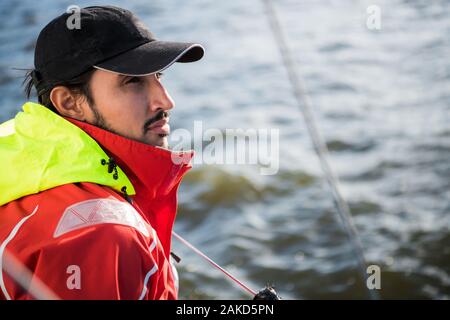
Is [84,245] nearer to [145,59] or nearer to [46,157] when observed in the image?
[46,157]

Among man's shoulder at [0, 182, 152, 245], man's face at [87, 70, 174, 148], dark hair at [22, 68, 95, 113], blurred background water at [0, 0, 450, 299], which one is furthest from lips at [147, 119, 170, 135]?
blurred background water at [0, 0, 450, 299]

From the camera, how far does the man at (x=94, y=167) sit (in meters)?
2.08

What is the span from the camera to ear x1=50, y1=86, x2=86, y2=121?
105 inches

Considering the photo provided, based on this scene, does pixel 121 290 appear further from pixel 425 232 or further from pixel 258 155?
pixel 258 155

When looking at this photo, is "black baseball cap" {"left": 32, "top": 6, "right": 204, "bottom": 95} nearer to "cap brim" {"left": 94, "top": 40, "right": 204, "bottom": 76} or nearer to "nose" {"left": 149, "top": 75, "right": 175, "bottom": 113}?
"cap brim" {"left": 94, "top": 40, "right": 204, "bottom": 76}

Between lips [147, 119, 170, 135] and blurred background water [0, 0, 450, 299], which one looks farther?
blurred background water [0, 0, 450, 299]

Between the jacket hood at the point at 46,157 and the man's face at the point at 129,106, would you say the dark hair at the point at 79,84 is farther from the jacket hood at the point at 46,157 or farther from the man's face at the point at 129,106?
the jacket hood at the point at 46,157

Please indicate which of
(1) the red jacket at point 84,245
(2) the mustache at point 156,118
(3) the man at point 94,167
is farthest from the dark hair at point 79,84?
(1) the red jacket at point 84,245

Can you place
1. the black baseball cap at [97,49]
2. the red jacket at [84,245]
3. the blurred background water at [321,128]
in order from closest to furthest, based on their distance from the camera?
the red jacket at [84,245], the black baseball cap at [97,49], the blurred background water at [321,128]

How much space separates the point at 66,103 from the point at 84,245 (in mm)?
856

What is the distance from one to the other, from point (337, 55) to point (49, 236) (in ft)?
28.4

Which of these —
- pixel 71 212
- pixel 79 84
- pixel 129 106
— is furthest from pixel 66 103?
pixel 71 212

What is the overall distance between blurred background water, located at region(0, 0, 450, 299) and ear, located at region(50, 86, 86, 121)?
293cm

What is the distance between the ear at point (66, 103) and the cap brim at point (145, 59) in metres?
0.21
